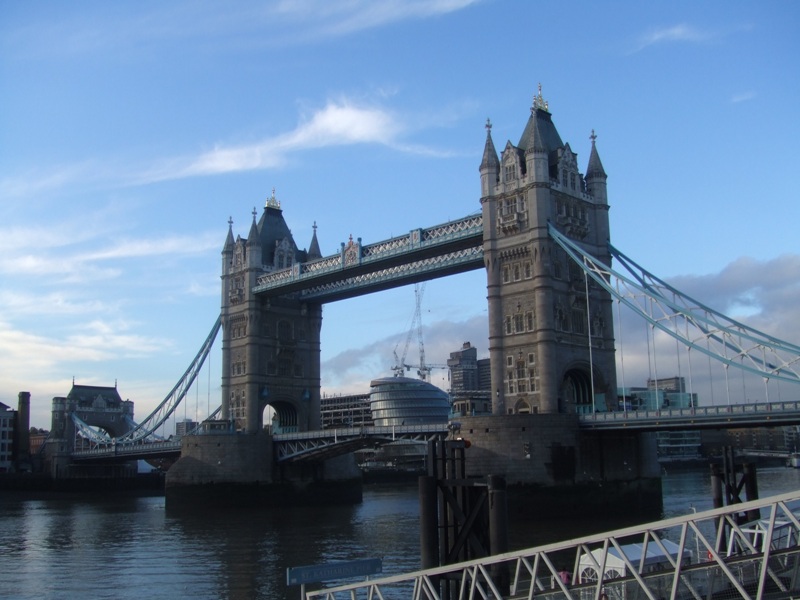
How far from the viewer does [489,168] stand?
204 ft

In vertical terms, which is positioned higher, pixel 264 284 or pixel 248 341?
pixel 264 284

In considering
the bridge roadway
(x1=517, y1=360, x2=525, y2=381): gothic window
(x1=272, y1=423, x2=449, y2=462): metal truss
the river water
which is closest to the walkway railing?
the bridge roadway

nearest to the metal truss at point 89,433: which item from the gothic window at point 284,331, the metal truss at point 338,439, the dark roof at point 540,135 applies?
the gothic window at point 284,331

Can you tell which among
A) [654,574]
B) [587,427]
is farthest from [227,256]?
[654,574]

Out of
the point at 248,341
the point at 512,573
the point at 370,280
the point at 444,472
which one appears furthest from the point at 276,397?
the point at 444,472

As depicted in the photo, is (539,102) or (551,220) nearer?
(551,220)

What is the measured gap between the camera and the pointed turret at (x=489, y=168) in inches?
2443

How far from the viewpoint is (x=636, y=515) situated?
5547 centimetres

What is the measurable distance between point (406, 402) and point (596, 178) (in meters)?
100

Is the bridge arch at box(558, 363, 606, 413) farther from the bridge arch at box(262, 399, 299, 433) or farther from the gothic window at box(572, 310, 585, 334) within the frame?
the bridge arch at box(262, 399, 299, 433)

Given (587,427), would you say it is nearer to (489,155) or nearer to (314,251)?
(489,155)

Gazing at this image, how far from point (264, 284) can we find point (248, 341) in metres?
5.46

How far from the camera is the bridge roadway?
156ft

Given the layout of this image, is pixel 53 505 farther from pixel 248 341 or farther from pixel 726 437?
pixel 726 437
